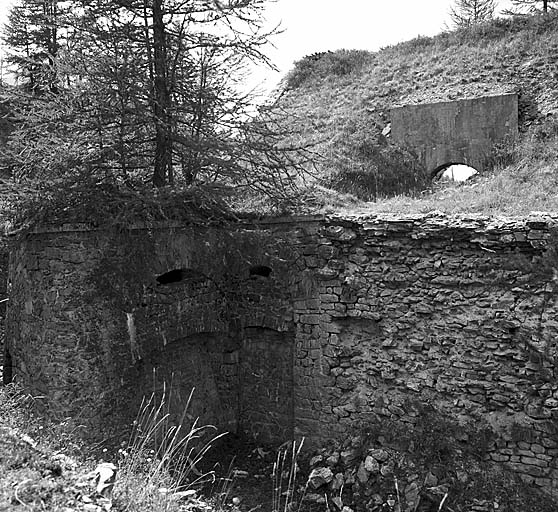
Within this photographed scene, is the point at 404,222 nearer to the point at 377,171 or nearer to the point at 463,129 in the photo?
the point at 377,171

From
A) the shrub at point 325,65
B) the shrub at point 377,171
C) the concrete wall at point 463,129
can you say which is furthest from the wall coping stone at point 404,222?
the shrub at point 325,65

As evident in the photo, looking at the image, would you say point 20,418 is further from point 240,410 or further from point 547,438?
point 547,438

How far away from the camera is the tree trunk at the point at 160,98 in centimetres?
870

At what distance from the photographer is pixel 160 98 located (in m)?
8.79

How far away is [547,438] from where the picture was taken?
23.5 ft

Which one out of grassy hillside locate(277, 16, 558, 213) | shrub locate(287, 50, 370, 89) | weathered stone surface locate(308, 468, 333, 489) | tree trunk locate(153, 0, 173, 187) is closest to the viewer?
weathered stone surface locate(308, 468, 333, 489)

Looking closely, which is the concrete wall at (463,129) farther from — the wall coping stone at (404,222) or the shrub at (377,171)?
the wall coping stone at (404,222)

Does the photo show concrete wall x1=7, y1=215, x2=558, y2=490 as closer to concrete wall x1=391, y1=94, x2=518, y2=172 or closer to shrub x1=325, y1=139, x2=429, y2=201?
shrub x1=325, y1=139, x2=429, y2=201

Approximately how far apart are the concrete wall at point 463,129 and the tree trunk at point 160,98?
272 inches

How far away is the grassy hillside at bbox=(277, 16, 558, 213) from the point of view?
11.2 meters

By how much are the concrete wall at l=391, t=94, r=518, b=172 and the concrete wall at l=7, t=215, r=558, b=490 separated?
5.52 m

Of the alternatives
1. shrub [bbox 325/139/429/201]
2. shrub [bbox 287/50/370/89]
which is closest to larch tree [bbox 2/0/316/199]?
shrub [bbox 325/139/429/201]

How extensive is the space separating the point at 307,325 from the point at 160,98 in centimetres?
424

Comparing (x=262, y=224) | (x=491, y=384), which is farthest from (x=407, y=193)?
(x=491, y=384)
